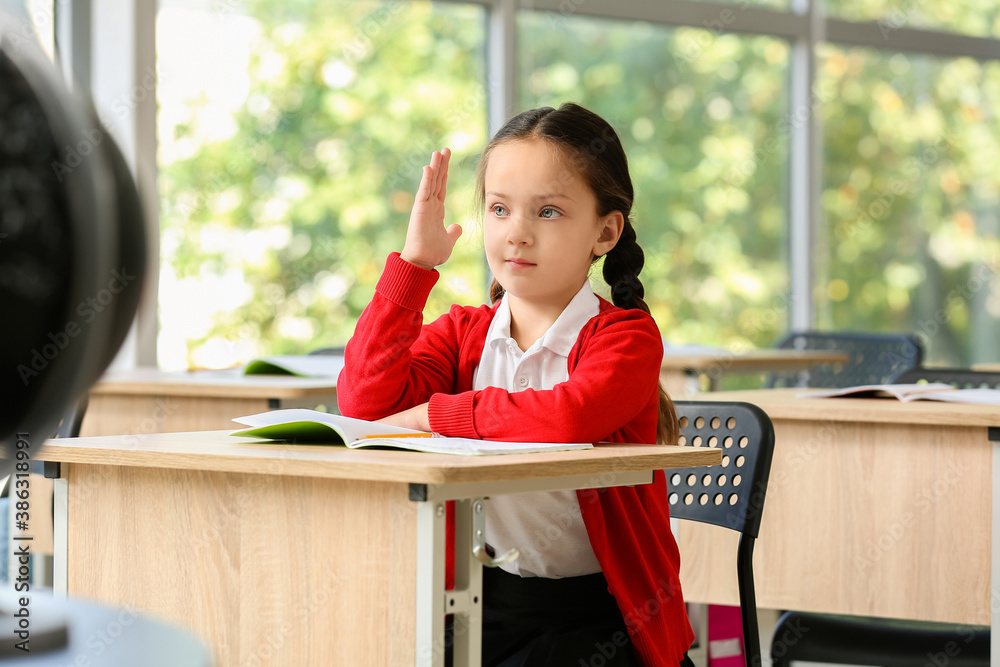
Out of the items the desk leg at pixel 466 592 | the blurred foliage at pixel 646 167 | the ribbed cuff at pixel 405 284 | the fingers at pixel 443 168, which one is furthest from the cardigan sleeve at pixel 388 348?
the blurred foliage at pixel 646 167

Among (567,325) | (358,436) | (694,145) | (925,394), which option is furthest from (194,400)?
(694,145)

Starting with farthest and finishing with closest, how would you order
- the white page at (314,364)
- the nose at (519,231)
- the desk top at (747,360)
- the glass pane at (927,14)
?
1. the glass pane at (927,14)
2. the desk top at (747,360)
3. the white page at (314,364)
4. the nose at (519,231)

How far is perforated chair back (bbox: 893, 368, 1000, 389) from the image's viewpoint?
8.65 ft

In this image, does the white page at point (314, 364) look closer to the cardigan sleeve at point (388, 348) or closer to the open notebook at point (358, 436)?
the cardigan sleeve at point (388, 348)

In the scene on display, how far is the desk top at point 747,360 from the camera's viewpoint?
11.4 feet

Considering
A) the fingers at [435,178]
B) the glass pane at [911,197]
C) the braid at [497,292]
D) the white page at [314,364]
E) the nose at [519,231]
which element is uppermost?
the glass pane at [911,197]

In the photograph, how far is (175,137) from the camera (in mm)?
4031

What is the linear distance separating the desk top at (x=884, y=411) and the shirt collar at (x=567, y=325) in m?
0.55

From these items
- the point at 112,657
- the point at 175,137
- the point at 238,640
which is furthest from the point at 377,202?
the point at 112,657

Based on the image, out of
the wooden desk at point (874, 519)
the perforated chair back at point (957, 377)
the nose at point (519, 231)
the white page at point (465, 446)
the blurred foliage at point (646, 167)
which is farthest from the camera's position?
the blurred foliage at point (646, 167)

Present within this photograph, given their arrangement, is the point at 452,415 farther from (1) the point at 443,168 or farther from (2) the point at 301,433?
(1) the point at 443,168

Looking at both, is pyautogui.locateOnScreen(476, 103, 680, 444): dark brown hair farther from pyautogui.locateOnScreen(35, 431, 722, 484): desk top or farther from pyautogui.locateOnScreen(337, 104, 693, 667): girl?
pyautogui.locateOnScreen(35, 431, 722, 484): desk top

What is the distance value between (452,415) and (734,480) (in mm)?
527

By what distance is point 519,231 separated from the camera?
1480mm
